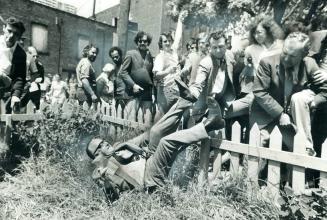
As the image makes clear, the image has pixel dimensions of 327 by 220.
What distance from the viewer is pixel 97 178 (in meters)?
4.00

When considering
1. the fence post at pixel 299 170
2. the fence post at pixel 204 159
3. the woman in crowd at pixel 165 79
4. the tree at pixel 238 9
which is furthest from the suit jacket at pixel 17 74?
the tree at pixel 238 9

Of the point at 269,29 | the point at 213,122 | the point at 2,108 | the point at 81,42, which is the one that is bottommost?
the point at 2,108

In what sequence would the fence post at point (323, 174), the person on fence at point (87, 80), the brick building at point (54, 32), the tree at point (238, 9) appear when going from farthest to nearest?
the brick building at point (54, 32)
the tree at point (238, 9)
the person on fence at point (87, 80)
the fence post at point (323, 174)

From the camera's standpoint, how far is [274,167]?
11.8ft

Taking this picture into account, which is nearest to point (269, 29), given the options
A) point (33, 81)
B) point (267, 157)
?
point (267, 157)

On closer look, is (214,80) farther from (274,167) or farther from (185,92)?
(274,167)

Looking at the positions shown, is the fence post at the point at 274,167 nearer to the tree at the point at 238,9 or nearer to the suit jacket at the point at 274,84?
the suit jacket at the point at 274,84

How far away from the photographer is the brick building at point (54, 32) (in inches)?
990

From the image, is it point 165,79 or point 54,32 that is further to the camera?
point 54,32

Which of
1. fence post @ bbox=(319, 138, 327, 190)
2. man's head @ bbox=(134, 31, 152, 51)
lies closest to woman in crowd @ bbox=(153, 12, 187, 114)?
man's head @ bbox=(134, 31, 152, 51)

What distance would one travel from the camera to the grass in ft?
11.3

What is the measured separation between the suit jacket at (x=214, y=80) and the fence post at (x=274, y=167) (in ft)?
3.52

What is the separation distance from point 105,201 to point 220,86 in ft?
6.31

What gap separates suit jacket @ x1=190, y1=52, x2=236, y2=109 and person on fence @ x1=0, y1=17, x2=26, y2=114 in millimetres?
2770
